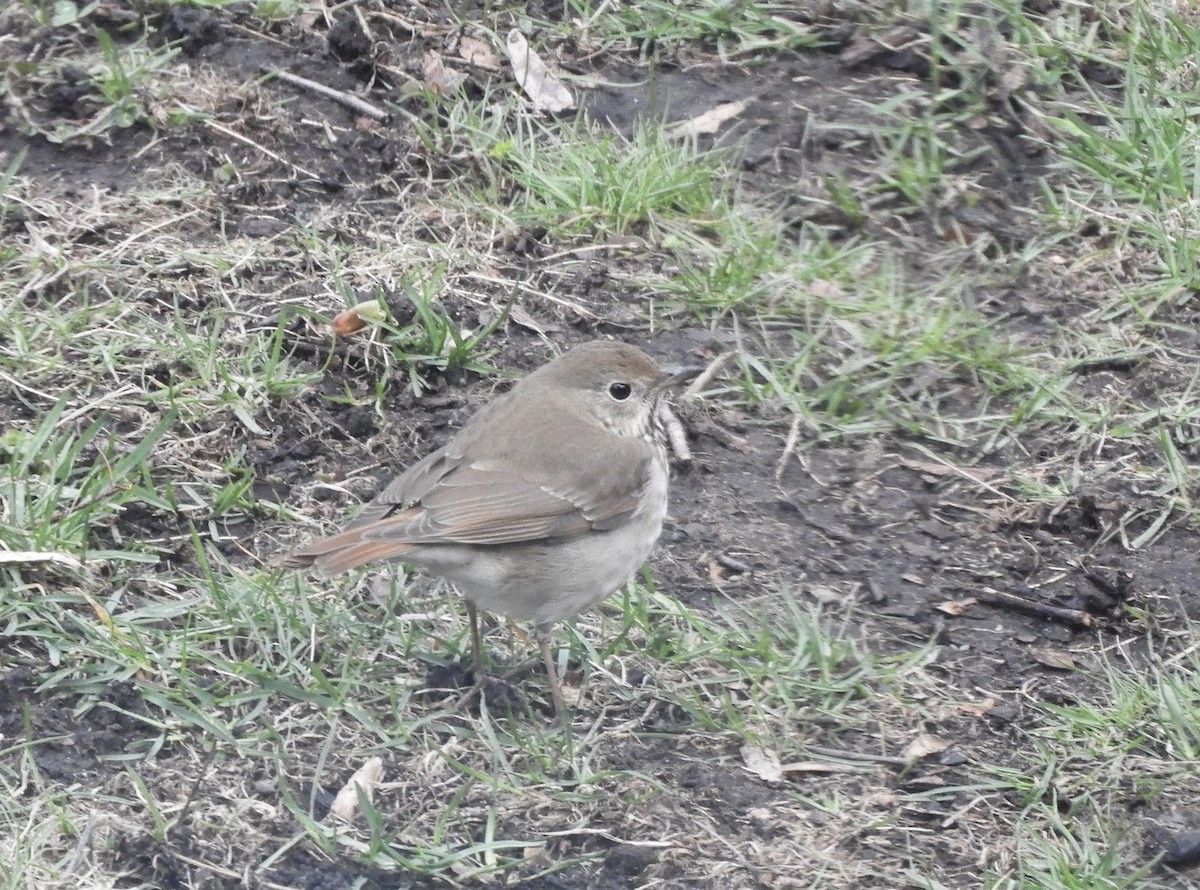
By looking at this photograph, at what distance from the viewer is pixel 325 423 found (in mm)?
5984

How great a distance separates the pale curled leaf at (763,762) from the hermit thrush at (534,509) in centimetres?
59

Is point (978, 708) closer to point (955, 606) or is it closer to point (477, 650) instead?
point (955, 606)

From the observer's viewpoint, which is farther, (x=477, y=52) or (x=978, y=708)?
(x=477, y=52)

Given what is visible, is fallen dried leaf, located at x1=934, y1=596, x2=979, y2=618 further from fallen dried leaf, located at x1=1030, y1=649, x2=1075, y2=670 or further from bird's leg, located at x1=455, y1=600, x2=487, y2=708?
bird's leg, located at x1=455, y1=600, x2=487, y2=708

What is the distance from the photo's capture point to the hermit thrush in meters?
4.84

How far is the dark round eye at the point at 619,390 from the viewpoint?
5.45 metres

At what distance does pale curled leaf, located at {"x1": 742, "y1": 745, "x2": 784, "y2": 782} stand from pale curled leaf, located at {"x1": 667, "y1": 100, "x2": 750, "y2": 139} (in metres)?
3.26

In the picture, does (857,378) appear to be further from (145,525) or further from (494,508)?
(145,525)

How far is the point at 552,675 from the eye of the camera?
4902mm

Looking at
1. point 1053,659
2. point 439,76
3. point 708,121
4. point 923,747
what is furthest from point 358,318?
point 1053,659

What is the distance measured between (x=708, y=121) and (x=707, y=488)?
2.16 metres

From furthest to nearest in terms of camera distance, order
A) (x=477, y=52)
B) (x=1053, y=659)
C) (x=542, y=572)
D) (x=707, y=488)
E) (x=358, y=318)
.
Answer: (x=477, y=52) < (x=358, y=318) < (x=707, y=488) < (x=1053, y=659) < (x=542, y=572)

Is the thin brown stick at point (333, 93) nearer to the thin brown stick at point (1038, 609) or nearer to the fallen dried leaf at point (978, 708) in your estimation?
the thin brown stick at point (1038, 609)

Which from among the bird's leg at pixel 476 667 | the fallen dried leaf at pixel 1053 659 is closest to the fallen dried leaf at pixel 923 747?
the fallen dried leaf at pixel 1053 659
